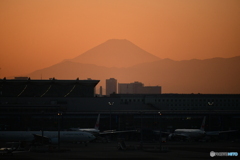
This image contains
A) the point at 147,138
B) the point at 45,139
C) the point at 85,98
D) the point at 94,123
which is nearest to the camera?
the point at 45,139

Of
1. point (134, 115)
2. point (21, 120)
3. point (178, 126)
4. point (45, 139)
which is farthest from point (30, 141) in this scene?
point (178, 126)

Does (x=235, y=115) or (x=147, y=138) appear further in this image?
(x=235, y=115)

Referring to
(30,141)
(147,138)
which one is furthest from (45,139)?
(147,138)

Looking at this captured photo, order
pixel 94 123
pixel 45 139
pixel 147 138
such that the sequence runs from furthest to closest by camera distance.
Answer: pixel 94 123 < pixel 147 138 < pixel 45 139

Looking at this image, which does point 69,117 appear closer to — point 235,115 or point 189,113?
point 189,113

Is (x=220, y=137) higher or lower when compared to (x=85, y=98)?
lower

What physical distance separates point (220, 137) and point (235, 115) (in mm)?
19622

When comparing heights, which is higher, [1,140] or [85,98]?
[85,98]

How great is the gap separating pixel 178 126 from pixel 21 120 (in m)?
55.9

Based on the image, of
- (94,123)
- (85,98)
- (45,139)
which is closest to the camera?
(45,139)

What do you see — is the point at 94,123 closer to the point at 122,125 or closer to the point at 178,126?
the point at 122,125

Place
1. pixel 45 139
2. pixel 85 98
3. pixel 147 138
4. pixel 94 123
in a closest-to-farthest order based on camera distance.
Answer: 1. pixel 45 139
2. pixel 147 138
3. pixel 94 123
4. pixel 85 98

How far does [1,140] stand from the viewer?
12538 centimetres

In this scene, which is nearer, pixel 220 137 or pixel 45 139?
pixel 45 139
